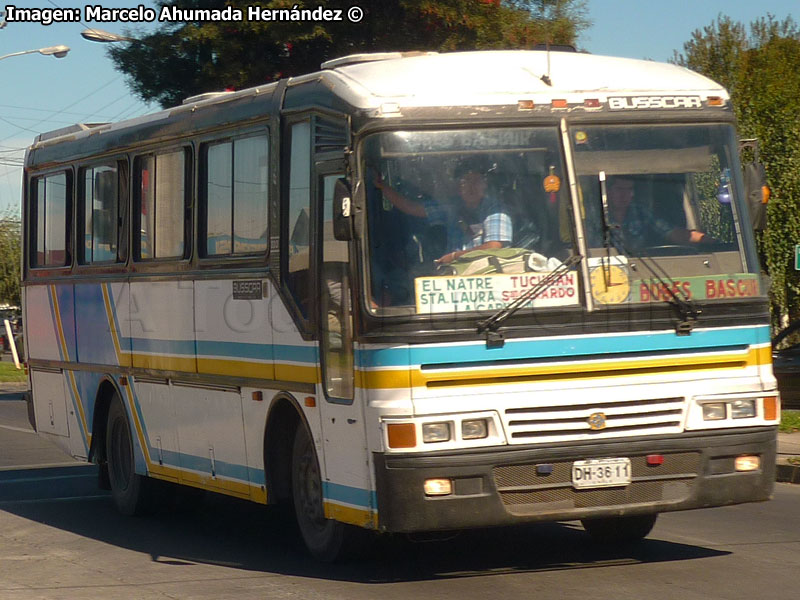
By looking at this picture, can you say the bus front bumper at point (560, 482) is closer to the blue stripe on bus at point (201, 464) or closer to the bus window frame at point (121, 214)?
the blue stripe on bus at point (201, 464)

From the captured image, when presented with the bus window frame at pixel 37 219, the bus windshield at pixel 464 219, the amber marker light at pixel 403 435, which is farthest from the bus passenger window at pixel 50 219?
the amber marker light at pixel 403 435

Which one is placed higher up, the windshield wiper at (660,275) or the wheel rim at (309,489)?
the windshield wiper at (660,275)

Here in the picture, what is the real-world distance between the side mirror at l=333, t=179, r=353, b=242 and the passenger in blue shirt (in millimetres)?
196

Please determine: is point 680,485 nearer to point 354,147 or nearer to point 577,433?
point 577,433

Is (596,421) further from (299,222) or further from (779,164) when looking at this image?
(779,164)

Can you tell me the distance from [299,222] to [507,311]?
5.86ft

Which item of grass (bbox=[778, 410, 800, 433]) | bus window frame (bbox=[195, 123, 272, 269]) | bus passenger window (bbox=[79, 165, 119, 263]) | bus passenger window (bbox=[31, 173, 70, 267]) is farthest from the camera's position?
grass (bbox=[778, 410, 800, 433])

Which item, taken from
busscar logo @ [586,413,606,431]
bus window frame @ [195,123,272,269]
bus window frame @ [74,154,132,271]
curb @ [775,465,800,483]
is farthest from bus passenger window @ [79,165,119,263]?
curb @ [775,465,800,483]

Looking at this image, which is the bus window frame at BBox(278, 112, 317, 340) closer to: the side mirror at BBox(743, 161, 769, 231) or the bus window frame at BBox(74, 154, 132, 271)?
the side mirror at BBox(743, 161, 769, 231)

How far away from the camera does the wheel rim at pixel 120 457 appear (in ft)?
41.7

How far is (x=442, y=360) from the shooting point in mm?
8031

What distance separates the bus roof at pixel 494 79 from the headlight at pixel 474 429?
1.83 m

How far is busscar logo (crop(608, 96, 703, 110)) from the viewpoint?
871 cm

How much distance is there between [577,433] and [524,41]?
53.5 feet
